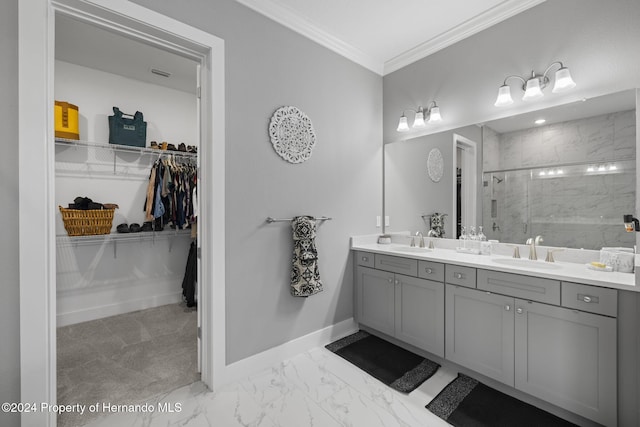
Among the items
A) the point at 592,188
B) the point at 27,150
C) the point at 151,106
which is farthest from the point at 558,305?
the point at 151,106

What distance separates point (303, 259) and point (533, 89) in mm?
2118

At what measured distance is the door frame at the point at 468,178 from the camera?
2.49 meters

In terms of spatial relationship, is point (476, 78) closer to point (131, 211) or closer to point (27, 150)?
point (27, 150)

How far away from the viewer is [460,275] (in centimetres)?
206

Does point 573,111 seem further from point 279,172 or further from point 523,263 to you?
point 279,172

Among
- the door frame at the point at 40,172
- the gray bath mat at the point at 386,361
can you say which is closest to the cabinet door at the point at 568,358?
the gray bath mat at the point at 386,361

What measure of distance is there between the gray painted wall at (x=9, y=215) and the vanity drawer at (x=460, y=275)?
A: 2517 mm

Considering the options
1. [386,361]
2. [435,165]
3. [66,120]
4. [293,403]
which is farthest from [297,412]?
[66,120]

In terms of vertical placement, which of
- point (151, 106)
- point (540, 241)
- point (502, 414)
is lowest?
point (502, 414)

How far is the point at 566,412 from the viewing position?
1.66 metres

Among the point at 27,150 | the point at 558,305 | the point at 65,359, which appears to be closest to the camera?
the point at 27,150

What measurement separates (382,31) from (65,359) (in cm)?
381

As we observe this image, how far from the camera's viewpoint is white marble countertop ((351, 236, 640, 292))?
1515 millimetres

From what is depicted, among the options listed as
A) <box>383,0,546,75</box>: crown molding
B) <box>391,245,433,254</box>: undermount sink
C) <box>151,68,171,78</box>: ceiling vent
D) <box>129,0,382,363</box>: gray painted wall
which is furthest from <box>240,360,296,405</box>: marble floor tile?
<box>151,68,171,78</box>: ceiling vent
